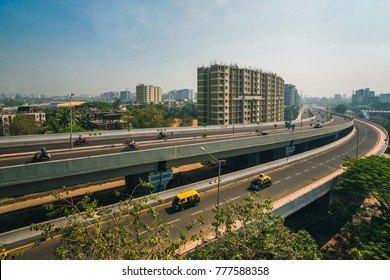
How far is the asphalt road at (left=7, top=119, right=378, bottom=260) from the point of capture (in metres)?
20.2

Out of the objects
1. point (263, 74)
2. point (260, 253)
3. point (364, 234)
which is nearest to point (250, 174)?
point (364, 234)

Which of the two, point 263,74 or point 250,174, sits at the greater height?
point 263,74

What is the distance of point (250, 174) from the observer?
37344mm

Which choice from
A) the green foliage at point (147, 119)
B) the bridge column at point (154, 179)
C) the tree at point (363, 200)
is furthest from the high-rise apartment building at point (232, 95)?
the bridge column at point (154, 179)

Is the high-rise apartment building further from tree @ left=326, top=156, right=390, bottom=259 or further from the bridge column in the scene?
the bridge column

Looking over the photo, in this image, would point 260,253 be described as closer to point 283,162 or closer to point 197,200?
point 197,200

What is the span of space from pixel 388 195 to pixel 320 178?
28.5 feet

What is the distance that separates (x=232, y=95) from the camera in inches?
3762

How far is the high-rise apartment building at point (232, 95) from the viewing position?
302ft

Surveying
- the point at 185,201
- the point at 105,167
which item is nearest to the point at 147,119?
the point at 105,167

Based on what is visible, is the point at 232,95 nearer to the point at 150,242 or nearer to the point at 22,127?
the point at 22,127

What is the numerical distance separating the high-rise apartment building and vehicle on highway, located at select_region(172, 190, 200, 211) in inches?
2658

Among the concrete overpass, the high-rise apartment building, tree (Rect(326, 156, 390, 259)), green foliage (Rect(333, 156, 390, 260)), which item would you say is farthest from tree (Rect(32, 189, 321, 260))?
the high-rise apartment building

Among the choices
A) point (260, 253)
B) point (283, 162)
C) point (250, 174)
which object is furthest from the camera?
point (283, 162)
